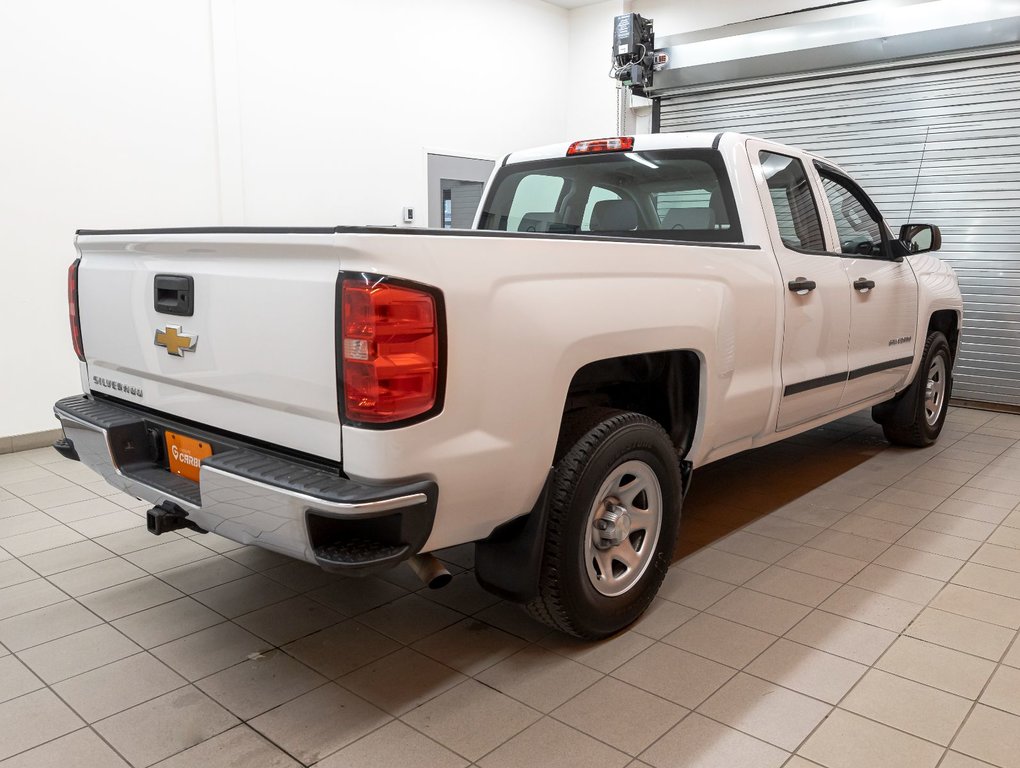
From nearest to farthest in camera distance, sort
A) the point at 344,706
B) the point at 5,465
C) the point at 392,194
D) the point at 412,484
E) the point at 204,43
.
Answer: the point at 412,484, the point at 344,706, the point at 5,465, the point at 204,43, the point at 392,194

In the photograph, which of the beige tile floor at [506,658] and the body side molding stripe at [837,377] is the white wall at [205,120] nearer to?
the beige tile floor at [506,658]

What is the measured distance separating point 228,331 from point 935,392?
5031mm

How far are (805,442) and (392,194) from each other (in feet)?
14.8

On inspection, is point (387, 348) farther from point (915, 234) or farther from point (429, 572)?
point (915, 234)

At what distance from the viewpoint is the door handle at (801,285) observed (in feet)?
11.0

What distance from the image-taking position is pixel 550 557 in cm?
240

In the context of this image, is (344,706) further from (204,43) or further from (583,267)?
(204,43)

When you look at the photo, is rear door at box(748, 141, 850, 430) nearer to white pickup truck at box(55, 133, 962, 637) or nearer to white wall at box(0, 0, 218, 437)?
white pickup truck at box(55, 133, 962, 637)

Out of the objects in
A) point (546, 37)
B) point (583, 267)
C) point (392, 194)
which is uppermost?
point (546, 37)

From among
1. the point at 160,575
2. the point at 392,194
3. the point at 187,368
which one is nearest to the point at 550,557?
the point at 187,368

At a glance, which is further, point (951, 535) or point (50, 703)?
point (951, 535)

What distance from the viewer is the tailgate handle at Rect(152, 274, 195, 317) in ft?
7.68

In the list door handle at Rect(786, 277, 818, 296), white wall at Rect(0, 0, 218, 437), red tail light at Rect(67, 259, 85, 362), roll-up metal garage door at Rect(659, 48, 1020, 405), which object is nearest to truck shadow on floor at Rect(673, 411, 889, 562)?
door handle at Rect(786, 277, 818, 296)

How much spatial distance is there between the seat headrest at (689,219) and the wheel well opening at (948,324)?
8.55 ft
